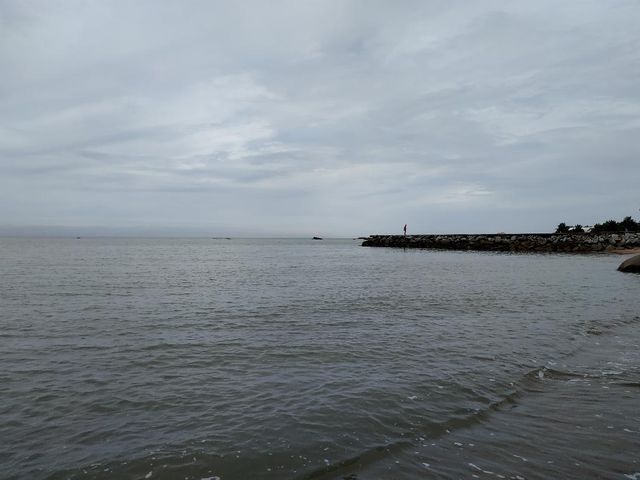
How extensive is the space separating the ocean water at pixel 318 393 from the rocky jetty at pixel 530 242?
52.1 meters

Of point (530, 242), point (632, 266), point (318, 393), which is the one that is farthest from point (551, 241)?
point (318, 393)

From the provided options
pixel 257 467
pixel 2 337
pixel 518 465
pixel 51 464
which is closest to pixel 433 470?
pixel 518 465

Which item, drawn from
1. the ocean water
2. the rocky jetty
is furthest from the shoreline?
the ocean water

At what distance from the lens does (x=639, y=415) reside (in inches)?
253

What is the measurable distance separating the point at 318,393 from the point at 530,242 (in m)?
70.7

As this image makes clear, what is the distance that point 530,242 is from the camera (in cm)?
6838

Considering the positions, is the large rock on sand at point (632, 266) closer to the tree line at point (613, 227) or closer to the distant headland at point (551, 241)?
the distant headland at point (551, 241)

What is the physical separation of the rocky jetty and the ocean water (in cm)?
5208

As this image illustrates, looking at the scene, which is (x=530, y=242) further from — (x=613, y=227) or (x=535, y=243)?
(x=613, y=227)

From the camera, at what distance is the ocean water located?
5.14 metres

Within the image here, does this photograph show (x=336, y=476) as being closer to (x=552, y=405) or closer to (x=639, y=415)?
(x=552, y=405)

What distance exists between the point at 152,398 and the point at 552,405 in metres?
6.93

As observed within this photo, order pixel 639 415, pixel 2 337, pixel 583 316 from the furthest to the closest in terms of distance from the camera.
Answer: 1. pixel 583 316
2. pixel 2 337
3. pixel 639 415

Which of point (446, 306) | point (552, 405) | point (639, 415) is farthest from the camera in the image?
point (446, 306)
